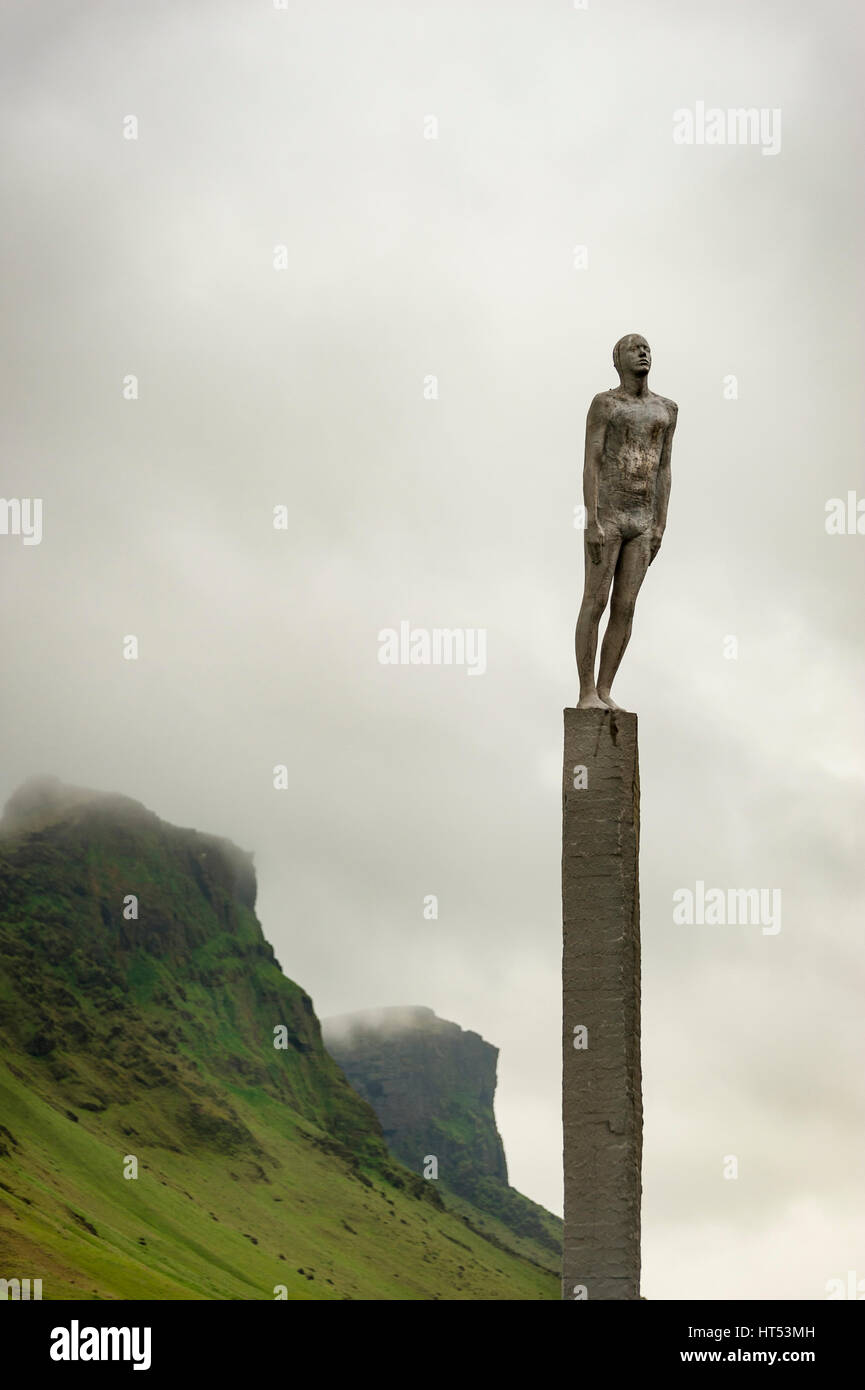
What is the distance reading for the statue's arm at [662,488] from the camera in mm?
23219

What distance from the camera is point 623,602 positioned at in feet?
75.6

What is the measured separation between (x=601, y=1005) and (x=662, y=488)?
613 centimetres

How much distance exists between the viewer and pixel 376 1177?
595 feet

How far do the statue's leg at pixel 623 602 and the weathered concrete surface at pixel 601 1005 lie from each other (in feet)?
3.91

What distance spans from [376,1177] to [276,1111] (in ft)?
37.4

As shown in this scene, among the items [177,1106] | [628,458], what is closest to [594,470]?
[628,458]

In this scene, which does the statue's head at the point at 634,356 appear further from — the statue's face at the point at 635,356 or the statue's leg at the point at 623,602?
the statue's leg at the point at 623,602

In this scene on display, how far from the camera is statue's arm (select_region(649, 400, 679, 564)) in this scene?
23.2 meters

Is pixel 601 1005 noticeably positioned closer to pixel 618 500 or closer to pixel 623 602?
pixel 623 602

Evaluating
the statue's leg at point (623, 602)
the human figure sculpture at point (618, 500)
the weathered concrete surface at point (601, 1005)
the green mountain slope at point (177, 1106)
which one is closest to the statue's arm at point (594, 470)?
the human figure sculpture at point (618, 500)

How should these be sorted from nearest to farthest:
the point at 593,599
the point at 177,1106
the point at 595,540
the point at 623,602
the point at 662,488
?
the point at 595,540
the point at 593,599
the point at 623,602
the point at 662,488
the point at 177,1106

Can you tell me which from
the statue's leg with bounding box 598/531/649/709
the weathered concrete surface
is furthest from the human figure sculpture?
the weathered concrete surface

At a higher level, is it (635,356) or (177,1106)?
(635,356)
